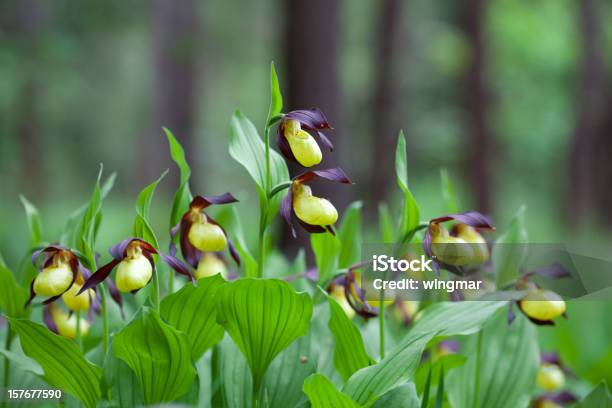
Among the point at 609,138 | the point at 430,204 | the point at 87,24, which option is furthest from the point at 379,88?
the point at 430,204

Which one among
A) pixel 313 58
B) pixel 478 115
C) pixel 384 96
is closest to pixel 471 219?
pixel 313 58

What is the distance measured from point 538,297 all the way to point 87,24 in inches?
241

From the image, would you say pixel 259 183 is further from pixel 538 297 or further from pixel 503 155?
pixel 503 155

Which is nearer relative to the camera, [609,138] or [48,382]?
[48,382]

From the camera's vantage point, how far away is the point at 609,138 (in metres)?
8.40

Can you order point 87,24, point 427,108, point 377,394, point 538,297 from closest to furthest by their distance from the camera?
point 377,394 → point 538,297 → point 87,24 → point 427,108

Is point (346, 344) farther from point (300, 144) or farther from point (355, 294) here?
point (300, 144)

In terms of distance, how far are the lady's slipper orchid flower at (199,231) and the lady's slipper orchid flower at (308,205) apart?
0.28ft

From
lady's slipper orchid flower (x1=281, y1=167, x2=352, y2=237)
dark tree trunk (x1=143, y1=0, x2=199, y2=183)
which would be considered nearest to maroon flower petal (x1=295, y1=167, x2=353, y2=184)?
lady's slipper orchid flower (x1=281, y1=167, x2=352, y2=237)

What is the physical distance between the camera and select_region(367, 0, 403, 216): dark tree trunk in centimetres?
652

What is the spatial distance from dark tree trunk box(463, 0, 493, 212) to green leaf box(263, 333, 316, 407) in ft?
16.1

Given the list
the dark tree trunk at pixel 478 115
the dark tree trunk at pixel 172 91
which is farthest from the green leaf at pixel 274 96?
the dark tree trunk at pixel 172 91

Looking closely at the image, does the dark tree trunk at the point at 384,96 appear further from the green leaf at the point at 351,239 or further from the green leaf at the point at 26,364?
the green leaf at the point at 26,364

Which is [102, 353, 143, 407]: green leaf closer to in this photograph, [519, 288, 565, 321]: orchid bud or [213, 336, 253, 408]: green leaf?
[213, 336, 253, 408]: green leaf
